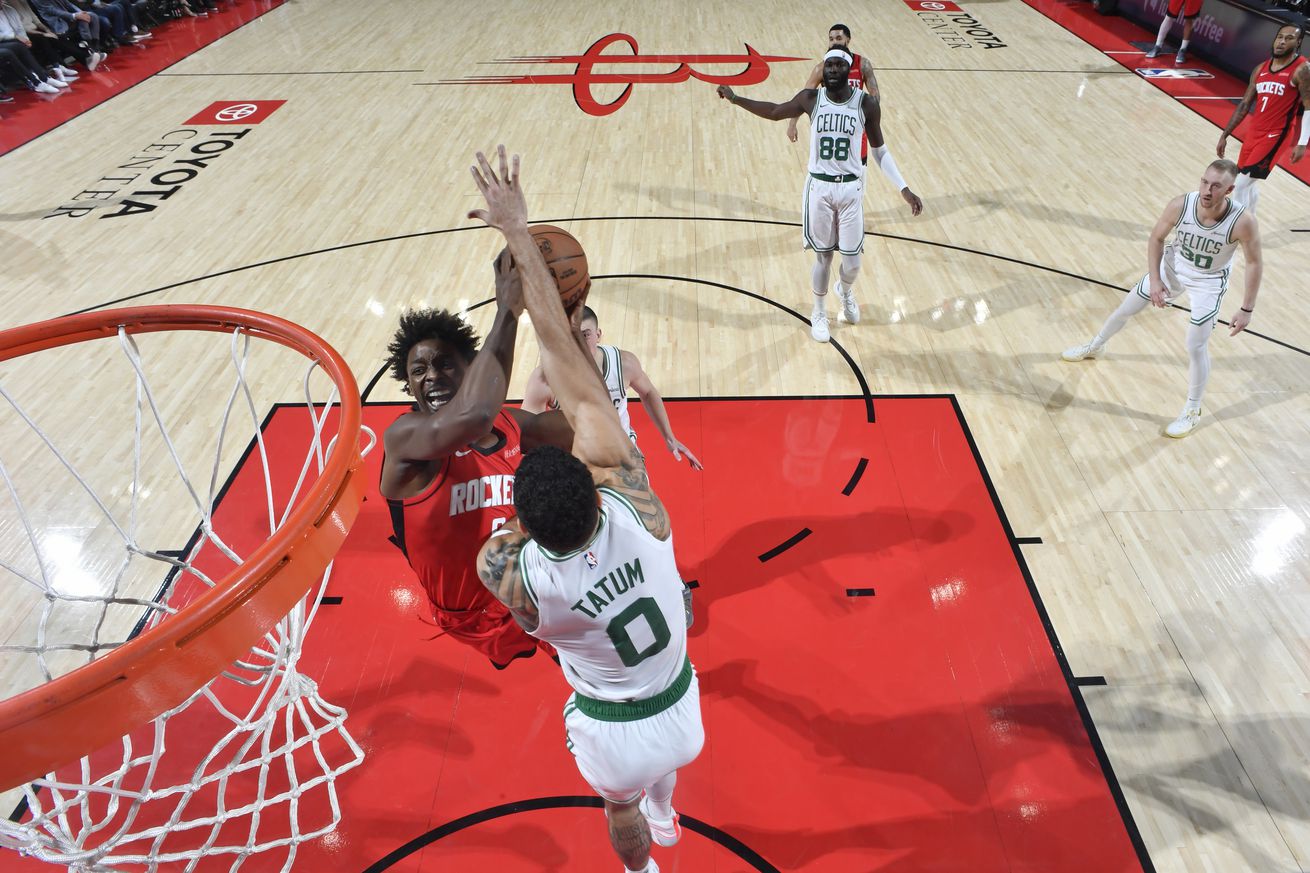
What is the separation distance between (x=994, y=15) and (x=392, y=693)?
47.3 ft

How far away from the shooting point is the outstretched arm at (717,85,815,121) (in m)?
5.37

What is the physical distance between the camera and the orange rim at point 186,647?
1.75 metres

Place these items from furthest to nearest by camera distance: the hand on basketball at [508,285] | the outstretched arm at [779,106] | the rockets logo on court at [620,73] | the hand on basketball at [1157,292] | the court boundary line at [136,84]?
the rockets logo on court at [620,73] < the court boundary line at [136,84] < the outstretched arm at [779,106] < the hand on basketball at [1157,292] < the hand on basketball at [508,285]

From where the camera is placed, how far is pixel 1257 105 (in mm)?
6797

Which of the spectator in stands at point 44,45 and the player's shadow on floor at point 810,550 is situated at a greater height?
the spectator in stands at point 44,45

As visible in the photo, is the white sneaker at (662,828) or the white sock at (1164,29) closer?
the white sneaker at (662,828)

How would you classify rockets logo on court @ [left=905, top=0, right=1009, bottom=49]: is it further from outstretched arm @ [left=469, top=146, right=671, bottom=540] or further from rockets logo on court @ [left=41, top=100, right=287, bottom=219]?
outstretched arm @ [left=469, top=146, right=671, bottom=540]

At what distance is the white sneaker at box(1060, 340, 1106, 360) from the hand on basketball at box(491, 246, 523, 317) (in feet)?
14.8

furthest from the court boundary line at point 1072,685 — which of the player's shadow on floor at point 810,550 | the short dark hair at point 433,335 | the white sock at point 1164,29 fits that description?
the white sock at point 1164,29

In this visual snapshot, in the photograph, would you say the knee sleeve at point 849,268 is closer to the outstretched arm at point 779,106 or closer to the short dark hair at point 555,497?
the outstretched arm at point 779,106

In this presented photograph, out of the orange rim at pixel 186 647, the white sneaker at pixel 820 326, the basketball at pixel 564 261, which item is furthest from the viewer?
the white sneaker at pixel 820 326

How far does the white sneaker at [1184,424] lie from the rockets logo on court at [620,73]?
7.35m

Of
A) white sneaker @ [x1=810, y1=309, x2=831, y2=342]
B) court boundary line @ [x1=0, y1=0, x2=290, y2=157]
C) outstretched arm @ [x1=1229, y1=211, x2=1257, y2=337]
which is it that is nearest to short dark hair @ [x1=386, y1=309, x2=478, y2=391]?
white sneaker @ [x1=810, y1=309, x2=831, y2=342]

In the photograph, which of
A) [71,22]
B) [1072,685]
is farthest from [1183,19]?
[71,22]
